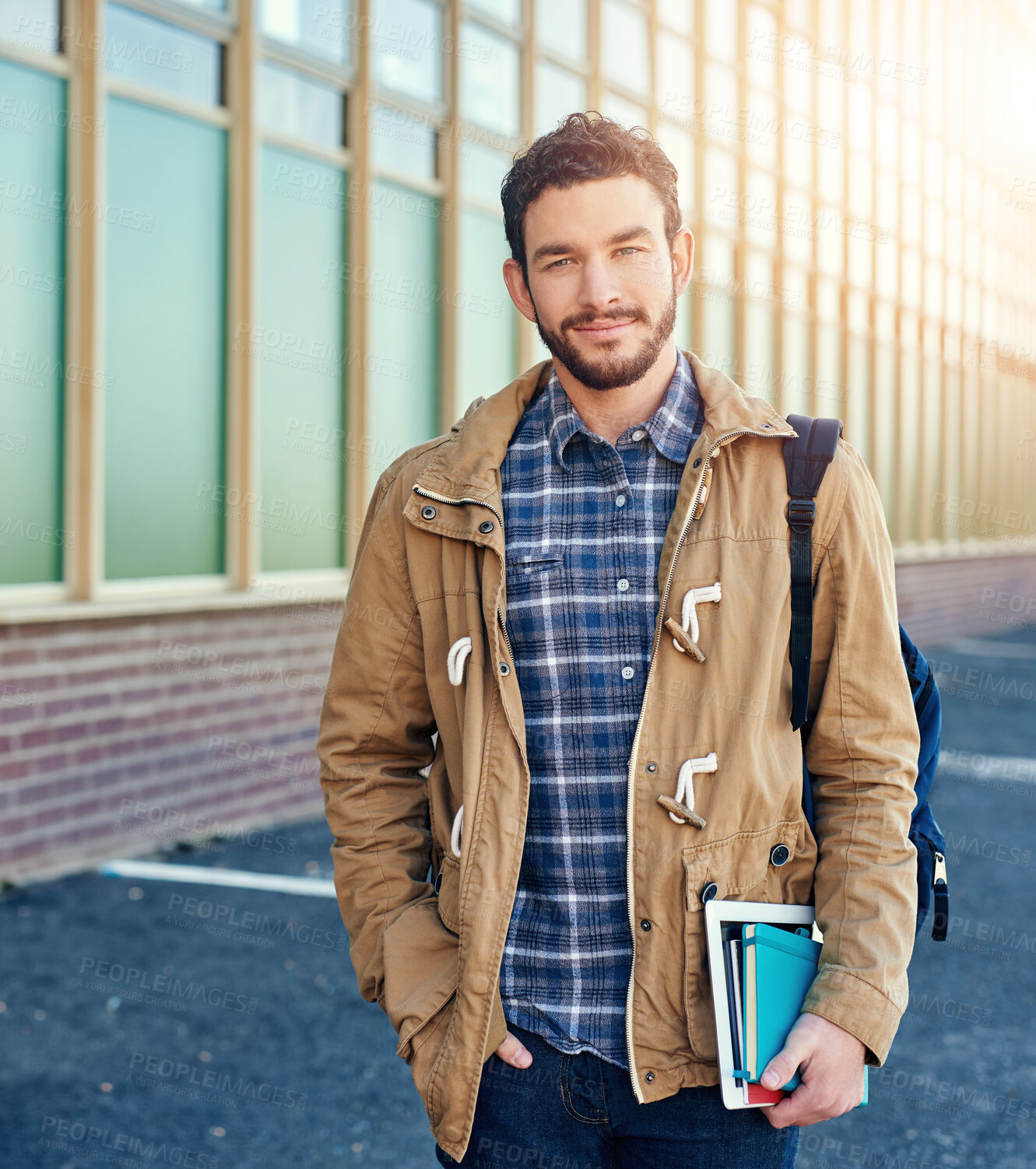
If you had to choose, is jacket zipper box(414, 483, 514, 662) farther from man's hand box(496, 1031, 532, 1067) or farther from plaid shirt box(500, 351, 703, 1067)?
man's hand box(496, 1031, 532, 1067)

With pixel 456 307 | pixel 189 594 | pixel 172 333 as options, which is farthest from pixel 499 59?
pixel 189 594

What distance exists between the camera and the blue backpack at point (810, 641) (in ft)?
6.20

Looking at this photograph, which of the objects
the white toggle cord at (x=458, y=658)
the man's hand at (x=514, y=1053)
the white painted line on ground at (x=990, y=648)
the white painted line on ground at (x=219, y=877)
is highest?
the white toggle cord at (x=458, y=658)

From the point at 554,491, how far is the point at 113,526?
5.29 meters

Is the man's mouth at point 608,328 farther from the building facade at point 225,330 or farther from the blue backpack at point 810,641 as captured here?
the building facade at point 225,330

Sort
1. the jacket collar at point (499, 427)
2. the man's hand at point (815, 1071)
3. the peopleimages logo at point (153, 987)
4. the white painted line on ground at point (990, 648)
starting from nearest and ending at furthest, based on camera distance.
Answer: the man's hand at point (815, 1071) → the jacket collar at point (499, 427) → the peopleimages logo at point (153, 987) → the white painted line on ground at point (990, 648)

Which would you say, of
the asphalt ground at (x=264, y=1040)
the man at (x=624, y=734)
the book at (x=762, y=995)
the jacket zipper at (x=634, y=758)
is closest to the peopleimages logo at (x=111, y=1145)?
the asphalt ground at (x=264, y=1040)

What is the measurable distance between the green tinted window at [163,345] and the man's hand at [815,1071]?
226 inches

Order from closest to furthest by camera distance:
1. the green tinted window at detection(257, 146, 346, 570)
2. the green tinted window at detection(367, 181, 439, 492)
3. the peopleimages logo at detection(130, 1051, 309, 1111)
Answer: the peopleimages logo at detection(130, 1051, 309, 1111) < the green tinted window at detection(257, 146, 346, 570) < the green tinted window at detection(367, 181, 439, 492)

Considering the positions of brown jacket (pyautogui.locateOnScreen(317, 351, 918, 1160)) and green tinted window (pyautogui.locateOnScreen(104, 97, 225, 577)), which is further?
green tinted window (pyautogui.locateOnScreen(104, 97, 225, 577))

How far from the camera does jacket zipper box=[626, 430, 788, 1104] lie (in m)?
1.83

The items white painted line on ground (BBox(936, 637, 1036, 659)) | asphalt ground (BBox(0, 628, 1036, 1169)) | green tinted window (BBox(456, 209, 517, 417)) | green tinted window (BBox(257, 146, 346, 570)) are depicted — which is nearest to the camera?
asphalt ground (BBox(0, 628, 1036, 1169))

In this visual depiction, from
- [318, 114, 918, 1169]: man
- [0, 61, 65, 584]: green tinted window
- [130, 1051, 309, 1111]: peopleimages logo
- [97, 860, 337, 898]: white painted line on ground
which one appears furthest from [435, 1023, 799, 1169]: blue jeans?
[0, 61, 65, 584]: green tinted window

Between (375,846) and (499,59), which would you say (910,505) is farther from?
(375,846)
